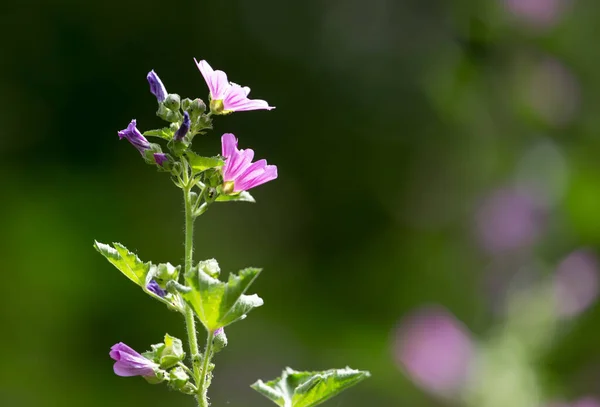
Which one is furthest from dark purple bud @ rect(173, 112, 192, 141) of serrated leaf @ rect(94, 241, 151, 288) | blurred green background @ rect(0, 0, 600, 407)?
blurred green background @ rect(0, 0, 600, 407)

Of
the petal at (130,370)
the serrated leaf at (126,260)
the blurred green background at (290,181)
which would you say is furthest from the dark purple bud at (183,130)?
the blurred green background at (290,181)

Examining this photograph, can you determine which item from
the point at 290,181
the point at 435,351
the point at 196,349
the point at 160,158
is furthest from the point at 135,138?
the point at 290,181

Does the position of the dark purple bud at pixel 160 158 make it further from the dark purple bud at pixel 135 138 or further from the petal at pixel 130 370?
the petal at pixel 130 370

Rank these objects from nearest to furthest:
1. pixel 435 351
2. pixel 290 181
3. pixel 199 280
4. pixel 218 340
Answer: pixel 199 280, pixel 218 340, pixel 435 351, pixel 290 181

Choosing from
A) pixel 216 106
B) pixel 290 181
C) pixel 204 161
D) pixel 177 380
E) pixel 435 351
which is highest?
pixel 290 181

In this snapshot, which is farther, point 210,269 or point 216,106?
point 216,106

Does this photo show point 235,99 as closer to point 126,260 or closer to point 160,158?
point 160,158
